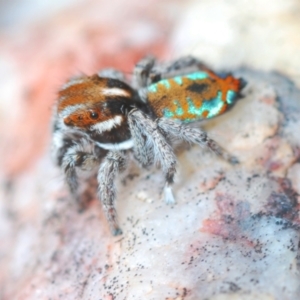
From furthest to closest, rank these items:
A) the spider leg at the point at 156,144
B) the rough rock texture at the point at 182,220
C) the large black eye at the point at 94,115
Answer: the large black eye at the point at 94,115
the spider leg at the point at 156,144
the rough rock texture at the point at 182,220

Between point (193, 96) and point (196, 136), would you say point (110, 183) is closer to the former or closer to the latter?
point (196, 136)

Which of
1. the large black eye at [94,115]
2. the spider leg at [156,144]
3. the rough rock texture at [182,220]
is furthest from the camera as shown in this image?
the large black eye at [94,115]

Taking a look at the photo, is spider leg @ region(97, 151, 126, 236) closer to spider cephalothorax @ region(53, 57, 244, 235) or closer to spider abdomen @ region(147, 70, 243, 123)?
spider cephalothorax @ region(53, 57, 244, 235)

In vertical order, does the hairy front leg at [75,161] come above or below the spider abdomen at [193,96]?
below

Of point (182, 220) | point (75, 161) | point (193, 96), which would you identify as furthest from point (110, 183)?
Result: point (193, 96)

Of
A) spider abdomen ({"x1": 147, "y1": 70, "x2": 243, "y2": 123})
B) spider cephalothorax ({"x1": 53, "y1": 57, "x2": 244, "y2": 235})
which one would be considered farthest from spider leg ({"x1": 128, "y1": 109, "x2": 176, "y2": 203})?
A: spider abdomen ({"x1": 147, "y1": 70, "x2": 243, "y2": 123})

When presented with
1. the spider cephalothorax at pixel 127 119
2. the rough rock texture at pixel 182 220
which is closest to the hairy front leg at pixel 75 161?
the spider cephalothorax at pixel 127 119

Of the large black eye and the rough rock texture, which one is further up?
the large black eye

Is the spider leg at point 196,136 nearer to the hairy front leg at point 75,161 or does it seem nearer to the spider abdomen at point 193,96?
the spider abdomen at point 193,96

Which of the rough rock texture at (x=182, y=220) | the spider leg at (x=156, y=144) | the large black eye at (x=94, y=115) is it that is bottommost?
the rough rock texture at (x=182, y=220)
